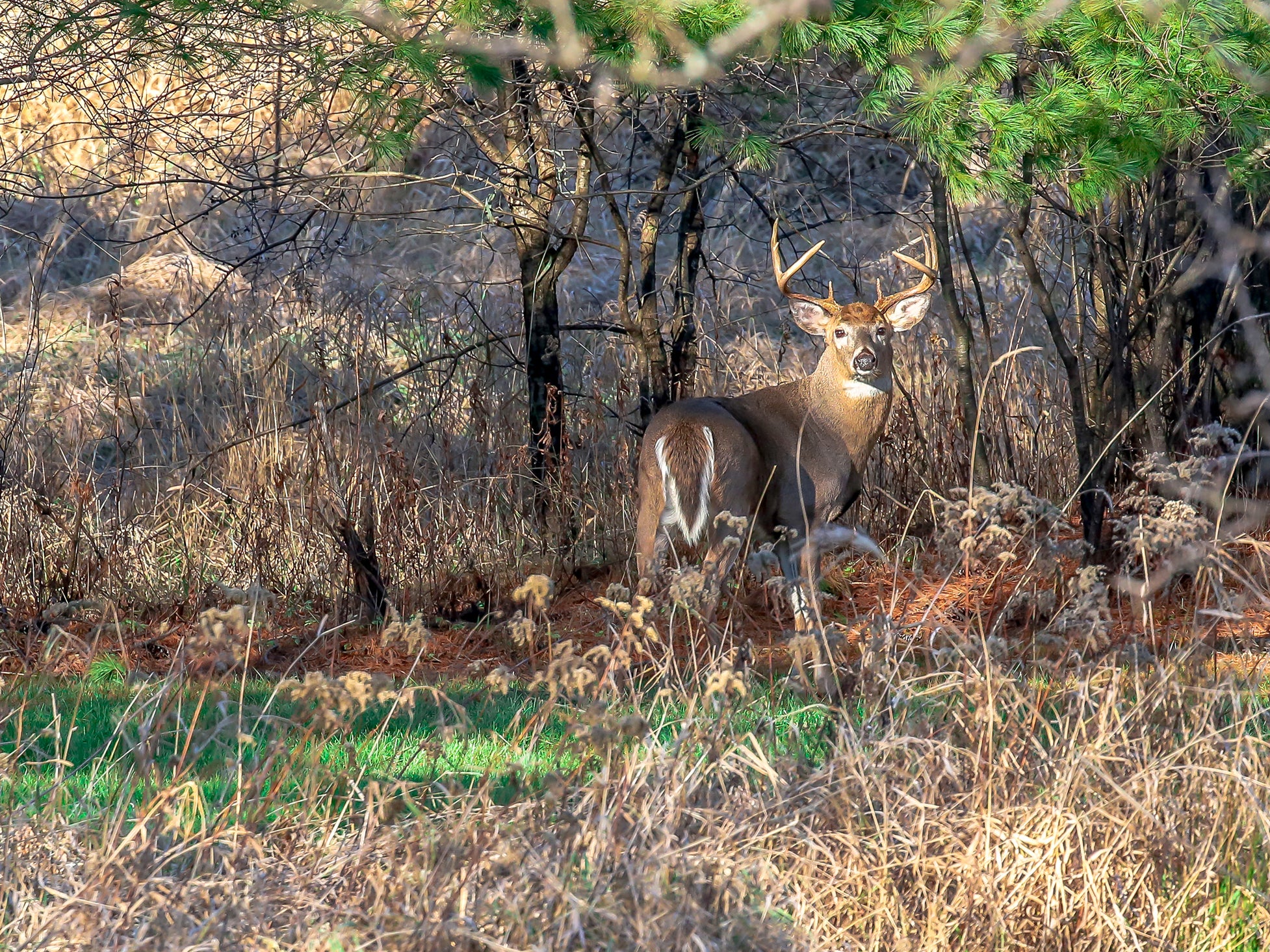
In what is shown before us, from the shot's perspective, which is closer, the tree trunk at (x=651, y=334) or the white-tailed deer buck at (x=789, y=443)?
the white-tailed deer buck at (x=789, y=443)

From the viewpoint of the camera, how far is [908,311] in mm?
7070

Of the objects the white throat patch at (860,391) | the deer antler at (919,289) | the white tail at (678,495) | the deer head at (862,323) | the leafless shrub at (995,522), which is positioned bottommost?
the white tail at (678,495)

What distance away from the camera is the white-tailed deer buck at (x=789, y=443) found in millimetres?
6438

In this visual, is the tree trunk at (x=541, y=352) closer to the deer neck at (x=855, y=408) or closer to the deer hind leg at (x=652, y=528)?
the deer hind leg at (x=652, y=528)

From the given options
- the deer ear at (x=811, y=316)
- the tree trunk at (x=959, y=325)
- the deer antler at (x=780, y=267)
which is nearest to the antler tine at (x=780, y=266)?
the deer antler at (x=780, y=267)

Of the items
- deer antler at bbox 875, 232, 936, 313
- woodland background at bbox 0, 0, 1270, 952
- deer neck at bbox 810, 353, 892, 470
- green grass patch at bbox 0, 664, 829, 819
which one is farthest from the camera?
deer neck at bbox 810, 353, 892, 470

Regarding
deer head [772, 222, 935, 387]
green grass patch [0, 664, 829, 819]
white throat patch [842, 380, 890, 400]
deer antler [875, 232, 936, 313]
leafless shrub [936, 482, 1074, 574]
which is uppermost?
deer antler [875, 232, 936, 313]

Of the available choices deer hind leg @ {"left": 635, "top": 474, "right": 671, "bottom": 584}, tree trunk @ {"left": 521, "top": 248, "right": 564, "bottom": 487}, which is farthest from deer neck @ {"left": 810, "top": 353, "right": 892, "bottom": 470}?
tree trunk @ {"left": 521, "top": 248, "right": 564, "bottom": 487}

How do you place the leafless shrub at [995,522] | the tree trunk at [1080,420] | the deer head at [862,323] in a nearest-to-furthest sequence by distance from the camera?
the leafless shrub at [995,522] < the tree trunk at [1080,420] < the deer head at [862,323]

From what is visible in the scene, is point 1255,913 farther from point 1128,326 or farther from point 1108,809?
point 1128,326

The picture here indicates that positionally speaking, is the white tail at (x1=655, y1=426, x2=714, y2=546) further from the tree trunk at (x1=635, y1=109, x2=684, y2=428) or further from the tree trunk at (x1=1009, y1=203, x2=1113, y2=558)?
the tree trunk at (x1=1009, y1=203, x2=1113, y2=558)

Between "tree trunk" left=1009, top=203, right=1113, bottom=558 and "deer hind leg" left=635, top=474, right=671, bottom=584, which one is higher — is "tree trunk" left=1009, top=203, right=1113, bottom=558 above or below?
above

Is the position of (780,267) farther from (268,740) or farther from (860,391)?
(268,740)

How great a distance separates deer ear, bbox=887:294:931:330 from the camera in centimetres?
698
